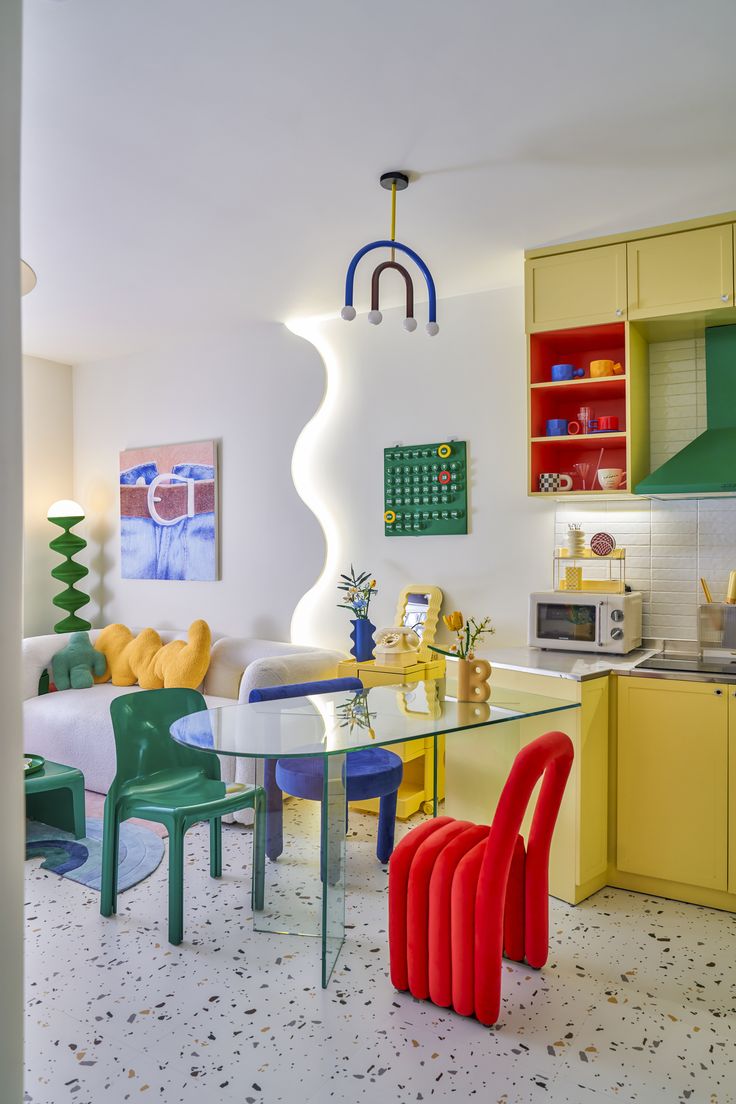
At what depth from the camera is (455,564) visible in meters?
4.28

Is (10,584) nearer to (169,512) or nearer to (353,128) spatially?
(353,128)

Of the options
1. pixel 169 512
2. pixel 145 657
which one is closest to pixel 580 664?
pixel 145 657

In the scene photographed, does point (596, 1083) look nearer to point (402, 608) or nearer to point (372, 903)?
point (372, 903)

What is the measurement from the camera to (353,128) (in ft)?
8.39

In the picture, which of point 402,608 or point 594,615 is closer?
point 594,615

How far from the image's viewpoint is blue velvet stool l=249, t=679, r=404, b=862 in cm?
306

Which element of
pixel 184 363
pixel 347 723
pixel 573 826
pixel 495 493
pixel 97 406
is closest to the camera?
pixel 347 723

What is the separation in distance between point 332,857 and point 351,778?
1.73 feet

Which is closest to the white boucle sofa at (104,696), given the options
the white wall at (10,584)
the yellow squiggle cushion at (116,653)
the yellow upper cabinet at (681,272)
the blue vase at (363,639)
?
the yellow squiggle cushion at (116,653)

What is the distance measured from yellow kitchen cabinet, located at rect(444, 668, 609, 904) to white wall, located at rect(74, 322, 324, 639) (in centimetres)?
175

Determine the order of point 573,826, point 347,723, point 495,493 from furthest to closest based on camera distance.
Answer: point 495,493, point 573,826, point 347,723

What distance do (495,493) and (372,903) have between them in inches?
82.5

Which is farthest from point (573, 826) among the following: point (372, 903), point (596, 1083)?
point (596, 1083)

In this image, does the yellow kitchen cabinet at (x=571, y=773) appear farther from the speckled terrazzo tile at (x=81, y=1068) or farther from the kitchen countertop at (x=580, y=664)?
Result: the speckled terrazzo tile at (x=81, y=1068)
